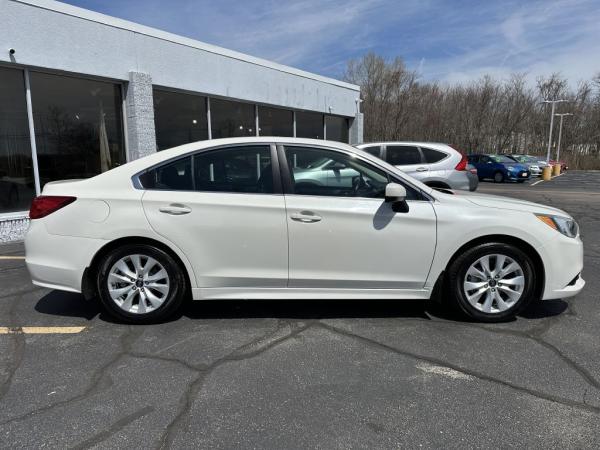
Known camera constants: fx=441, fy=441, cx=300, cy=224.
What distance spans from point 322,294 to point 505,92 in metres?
50.7

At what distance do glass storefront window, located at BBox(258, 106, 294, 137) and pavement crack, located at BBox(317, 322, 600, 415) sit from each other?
10124mm

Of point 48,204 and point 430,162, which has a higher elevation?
point 430,162

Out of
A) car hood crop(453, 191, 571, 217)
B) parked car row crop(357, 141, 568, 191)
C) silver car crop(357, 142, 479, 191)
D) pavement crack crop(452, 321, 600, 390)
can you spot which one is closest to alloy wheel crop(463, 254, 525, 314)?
pavement crack crop(452, 321, 600, 390)

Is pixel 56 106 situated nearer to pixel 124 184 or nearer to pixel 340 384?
pixel 124 184

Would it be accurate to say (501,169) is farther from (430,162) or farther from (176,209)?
(176,209)

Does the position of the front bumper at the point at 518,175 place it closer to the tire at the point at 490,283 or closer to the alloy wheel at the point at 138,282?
the tire at the point at 490,283

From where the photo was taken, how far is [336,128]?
56.1ft

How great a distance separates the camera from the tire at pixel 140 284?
371cm

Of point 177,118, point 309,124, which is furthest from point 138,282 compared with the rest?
point 309,124

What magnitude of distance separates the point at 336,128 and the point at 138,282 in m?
A: 14.3

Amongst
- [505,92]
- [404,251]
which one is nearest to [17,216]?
[404,251]

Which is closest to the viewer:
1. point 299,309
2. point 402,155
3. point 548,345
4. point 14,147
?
point 548,345

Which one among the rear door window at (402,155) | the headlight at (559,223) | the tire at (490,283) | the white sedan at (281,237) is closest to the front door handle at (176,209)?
the white sedan at (281,237)

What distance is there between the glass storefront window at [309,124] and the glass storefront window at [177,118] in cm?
431
